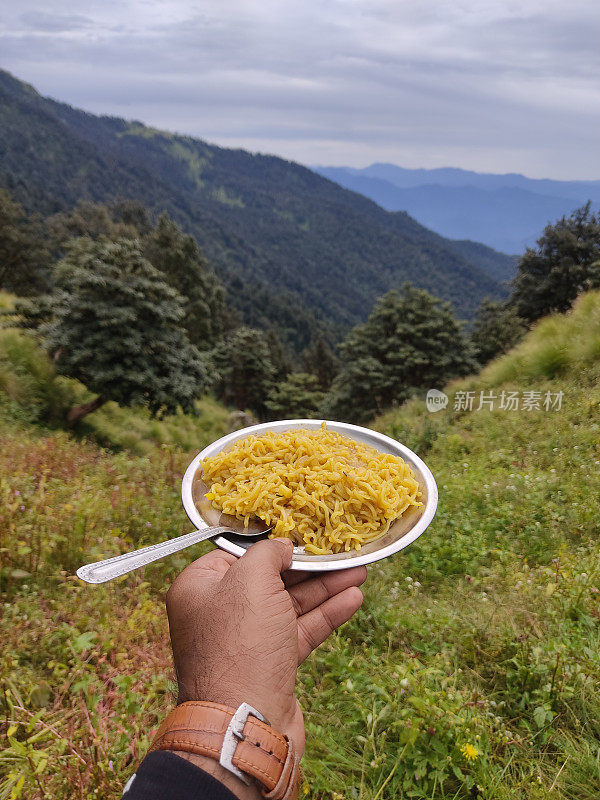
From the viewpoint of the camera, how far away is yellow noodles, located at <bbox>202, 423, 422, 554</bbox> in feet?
7.74

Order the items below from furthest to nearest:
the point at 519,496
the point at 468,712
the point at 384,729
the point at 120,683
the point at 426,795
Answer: the point at 519,496 < the point at 120,683 < the point at 384,729 < the point at 468,712 < the point at 426,795

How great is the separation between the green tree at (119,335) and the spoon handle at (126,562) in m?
9.95

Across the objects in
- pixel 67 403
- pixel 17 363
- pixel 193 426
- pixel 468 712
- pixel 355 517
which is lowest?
pixel 193 426

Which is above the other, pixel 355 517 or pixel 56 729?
pixel 355 517

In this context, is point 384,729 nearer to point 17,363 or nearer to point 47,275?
point 17,363

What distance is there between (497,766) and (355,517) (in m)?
1.46

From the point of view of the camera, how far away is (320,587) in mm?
2387

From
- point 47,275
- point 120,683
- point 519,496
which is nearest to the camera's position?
point 120,683

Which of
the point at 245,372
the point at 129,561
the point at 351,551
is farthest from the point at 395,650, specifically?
the point at 245,372

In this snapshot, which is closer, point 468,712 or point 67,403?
point 468,712

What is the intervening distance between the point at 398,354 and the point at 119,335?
14179mm

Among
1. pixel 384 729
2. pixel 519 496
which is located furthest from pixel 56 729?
pixel 519 496

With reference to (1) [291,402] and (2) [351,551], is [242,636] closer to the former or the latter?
(2) [351,551]

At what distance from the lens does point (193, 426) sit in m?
18.2
